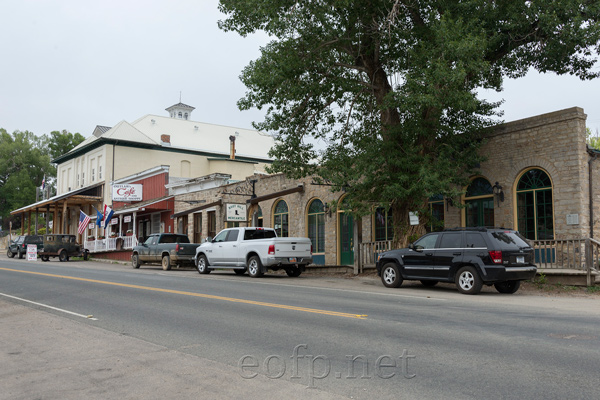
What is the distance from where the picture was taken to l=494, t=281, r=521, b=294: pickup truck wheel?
46.8ft

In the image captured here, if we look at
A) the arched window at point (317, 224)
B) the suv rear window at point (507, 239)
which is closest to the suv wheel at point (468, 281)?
the suv rear window at point (507, 239)

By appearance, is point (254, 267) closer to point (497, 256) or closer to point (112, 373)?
point (497, 256)

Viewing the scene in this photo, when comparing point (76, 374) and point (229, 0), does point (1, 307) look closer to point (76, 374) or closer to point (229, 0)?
point (76, 374)

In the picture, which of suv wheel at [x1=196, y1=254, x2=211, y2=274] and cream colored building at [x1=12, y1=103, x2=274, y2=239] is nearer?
suv wheel at [x1=196, y1=254, x2=211, y2=274]

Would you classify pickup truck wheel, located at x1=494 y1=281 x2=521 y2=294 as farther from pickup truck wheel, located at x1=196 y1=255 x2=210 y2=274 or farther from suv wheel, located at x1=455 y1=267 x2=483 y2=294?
pickup truck wheel, located at x1=196 y1=255 x2=210 y2=274

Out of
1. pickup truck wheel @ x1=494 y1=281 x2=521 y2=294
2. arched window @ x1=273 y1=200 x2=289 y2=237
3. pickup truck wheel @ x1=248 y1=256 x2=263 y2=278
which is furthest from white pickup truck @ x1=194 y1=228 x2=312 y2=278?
pickup truck wheel @ x1=494 y1=281 x2=521 y2=294

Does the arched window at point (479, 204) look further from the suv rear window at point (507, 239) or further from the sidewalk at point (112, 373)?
the sidewalk at point (112, 373)

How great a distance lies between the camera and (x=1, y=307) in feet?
39.7

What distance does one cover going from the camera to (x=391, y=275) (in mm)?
15805

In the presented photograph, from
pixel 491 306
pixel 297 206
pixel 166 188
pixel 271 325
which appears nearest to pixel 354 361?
pixel 271 325

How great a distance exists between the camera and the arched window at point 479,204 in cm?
1919

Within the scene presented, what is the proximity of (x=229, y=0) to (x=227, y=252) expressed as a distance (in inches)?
374

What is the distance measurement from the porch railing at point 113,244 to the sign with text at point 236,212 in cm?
1122

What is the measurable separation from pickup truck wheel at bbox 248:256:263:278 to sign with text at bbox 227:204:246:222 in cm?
807
